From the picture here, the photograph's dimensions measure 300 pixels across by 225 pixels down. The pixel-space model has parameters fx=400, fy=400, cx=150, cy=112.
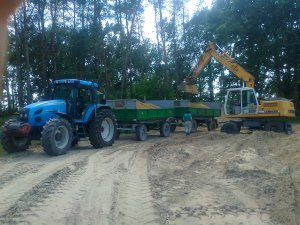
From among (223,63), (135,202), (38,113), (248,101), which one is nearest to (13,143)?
(38,113)

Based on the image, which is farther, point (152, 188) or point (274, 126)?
point (274, 126)

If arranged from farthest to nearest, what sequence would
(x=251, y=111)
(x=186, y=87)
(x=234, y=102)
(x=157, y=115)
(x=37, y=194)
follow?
(x=186, y=87) → (x=234, y=102) → (x=251, y=111) → (x=157, y=115) → (x=37, y=194)

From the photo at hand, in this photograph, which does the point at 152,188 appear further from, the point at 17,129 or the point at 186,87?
the point at 186,87

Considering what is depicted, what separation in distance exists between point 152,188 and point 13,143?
23.3 feet

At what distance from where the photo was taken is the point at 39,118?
42.4 ft

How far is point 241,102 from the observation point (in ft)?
71.9

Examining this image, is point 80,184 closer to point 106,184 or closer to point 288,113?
point 106,184

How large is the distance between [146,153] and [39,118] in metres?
3.65

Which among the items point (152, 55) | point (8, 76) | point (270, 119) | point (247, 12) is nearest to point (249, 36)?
point (247, 12)

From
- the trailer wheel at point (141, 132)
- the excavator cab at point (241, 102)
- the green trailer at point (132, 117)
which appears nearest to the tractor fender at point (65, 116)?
the green trailer at point (132, 117)

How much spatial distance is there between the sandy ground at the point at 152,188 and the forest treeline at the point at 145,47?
17.2 m

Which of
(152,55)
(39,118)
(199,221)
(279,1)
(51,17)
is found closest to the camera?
(199,221)

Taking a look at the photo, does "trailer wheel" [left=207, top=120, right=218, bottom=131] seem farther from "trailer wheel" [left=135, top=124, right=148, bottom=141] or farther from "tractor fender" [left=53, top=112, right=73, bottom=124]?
"tractor fender" [left=53, top=112, right=73, bottom=124]

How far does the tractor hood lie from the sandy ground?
121 cm
